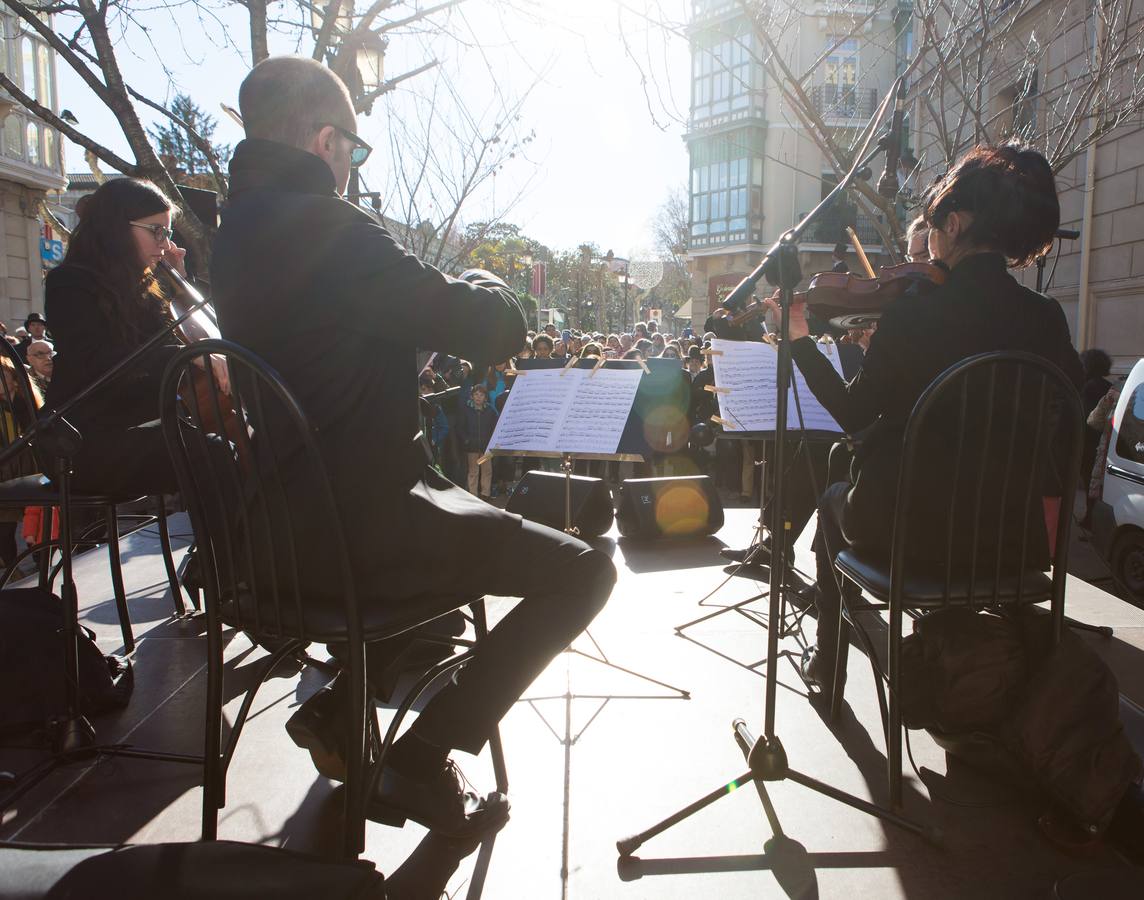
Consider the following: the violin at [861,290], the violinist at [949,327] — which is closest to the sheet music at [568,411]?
the violin at [861,290]

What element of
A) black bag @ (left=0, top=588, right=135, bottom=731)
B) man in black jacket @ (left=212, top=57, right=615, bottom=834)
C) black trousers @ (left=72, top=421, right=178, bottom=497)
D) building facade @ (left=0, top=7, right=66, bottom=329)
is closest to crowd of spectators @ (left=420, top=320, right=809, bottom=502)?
black trousers @ (left=72, top=421, right=178, bottom=497)

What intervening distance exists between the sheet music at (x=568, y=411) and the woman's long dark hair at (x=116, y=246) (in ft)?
4.98

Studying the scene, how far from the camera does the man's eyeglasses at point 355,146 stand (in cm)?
191

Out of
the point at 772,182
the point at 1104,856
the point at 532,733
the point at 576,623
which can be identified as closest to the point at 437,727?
the point at 576,623

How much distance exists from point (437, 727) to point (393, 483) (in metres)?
0.56

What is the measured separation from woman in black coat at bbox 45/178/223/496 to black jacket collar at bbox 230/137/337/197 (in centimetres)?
123

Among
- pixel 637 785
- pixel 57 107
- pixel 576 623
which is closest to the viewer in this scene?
pixel 576 623

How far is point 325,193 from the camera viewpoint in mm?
1832

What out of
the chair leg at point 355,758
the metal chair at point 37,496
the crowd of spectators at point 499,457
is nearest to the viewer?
the chair leg at point 355,758

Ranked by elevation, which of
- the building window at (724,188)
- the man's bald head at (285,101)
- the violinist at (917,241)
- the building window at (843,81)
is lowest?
the violinist at (917,241)

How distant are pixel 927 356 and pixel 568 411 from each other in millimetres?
1201

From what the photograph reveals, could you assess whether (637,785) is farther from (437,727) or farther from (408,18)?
(408,18)

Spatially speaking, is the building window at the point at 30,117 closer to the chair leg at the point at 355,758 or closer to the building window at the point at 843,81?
the building window at the point at 843,81

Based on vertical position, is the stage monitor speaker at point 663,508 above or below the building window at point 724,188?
below
